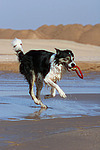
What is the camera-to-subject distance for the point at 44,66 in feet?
27.6

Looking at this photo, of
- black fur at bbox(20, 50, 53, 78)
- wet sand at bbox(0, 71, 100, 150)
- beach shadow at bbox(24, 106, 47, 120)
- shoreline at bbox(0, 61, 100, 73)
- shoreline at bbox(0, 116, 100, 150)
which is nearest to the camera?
shoreline at bbox(0, 116, 100, 150)

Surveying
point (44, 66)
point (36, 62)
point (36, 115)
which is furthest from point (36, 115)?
point (36, 62)

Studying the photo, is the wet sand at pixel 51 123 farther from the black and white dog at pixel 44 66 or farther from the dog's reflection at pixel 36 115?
the black and white dog at pixel 44 66

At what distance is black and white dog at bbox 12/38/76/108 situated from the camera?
26.7 ft

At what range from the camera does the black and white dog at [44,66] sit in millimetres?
8148

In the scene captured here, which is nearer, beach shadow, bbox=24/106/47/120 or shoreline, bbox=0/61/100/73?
beach shadow, bbox=24/106/47/120

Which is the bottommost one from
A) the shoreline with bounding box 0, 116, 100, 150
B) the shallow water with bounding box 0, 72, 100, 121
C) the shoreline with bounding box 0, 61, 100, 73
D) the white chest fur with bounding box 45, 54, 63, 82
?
the shoreline with bounding box 0, 61, 100, 73

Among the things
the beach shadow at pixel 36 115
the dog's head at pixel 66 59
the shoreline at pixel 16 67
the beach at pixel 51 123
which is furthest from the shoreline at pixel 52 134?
the shoreline at pixel 16 67

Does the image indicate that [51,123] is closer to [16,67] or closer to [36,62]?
[36,62]

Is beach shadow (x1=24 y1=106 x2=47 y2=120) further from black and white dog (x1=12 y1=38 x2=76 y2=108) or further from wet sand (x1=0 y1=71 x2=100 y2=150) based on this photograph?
black and white dog (x1=12 y1=38 x2=76 y2=108)

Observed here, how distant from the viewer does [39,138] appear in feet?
15.3

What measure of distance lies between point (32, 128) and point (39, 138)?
736mm

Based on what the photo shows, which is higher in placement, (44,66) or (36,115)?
(44,66)

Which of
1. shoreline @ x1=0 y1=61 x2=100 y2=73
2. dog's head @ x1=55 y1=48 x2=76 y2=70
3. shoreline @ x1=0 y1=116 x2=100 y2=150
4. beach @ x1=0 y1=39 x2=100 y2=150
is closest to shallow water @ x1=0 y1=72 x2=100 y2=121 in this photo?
beach @ x1=0 y1=39 x2=100 y2=150
